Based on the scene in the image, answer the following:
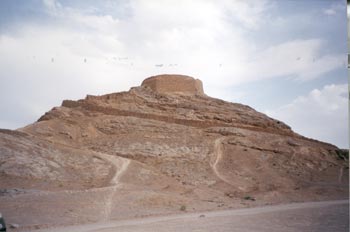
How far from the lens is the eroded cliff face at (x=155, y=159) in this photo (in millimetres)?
15438

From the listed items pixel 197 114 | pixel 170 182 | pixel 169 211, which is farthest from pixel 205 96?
pixel 169 211

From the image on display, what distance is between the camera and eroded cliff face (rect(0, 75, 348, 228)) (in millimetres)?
15438

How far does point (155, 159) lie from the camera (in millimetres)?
23844

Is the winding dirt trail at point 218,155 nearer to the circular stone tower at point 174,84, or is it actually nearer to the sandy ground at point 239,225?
the circular stone tower at point 174,84

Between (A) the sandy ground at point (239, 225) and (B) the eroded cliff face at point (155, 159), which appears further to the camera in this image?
(B) the eroded cliff face at point (155, 159)

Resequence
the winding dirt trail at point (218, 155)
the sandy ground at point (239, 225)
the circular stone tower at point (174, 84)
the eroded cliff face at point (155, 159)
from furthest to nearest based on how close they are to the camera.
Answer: the circular stone tower at point (174, 84), the winding dirt trail at point (218, 155), the eroded cliff face at point (155, 159), the sandy ground at point (239, 225)

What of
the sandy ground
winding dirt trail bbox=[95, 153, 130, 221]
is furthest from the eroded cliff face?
the sandy ground

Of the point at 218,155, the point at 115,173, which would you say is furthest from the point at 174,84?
the point at 115,173

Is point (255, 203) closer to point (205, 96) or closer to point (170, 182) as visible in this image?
point (170, 182)

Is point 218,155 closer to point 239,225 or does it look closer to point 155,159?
point 155,159

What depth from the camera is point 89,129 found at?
1069 inches

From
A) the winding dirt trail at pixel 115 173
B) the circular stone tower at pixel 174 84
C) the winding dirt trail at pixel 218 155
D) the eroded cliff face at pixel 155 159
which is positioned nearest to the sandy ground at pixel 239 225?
the eroded cliff face at pixel 155 159

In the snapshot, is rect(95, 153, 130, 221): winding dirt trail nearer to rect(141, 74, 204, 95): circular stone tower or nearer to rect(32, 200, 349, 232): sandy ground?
rect(32, 200, 349, 232): sandy ground

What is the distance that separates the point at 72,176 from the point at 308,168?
1384cm
